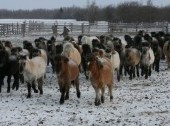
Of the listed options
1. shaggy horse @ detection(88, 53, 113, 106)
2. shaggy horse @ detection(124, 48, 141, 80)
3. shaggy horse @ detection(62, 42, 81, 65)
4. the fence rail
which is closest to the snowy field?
shaggy horse @ detection(88, 53, 113, 106)

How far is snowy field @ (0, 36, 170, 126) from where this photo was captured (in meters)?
11.2

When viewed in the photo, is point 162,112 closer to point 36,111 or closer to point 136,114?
point 136,114

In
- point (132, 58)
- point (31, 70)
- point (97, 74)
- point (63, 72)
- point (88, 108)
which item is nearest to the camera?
point (88, 108)

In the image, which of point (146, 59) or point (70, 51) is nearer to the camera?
point (70, 51)

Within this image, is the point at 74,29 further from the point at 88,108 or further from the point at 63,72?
the point at 88,108

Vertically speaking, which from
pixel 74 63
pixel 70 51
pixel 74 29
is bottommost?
pixel 74 29

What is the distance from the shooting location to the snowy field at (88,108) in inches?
441

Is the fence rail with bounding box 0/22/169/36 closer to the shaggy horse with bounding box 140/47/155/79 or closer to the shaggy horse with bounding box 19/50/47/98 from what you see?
the shaggy horse with bounding box 140/47/155/79

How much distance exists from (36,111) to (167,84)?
6.82 m

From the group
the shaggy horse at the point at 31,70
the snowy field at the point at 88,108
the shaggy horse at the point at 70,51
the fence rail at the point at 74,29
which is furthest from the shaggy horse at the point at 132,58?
the fence rail at the point at 74,29

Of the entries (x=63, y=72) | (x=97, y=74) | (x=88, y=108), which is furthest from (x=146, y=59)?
(x=88, y=108)

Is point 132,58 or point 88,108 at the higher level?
point 132,58

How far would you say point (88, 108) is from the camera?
1275cm

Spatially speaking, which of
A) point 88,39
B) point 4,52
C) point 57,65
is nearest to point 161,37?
point 88,39
